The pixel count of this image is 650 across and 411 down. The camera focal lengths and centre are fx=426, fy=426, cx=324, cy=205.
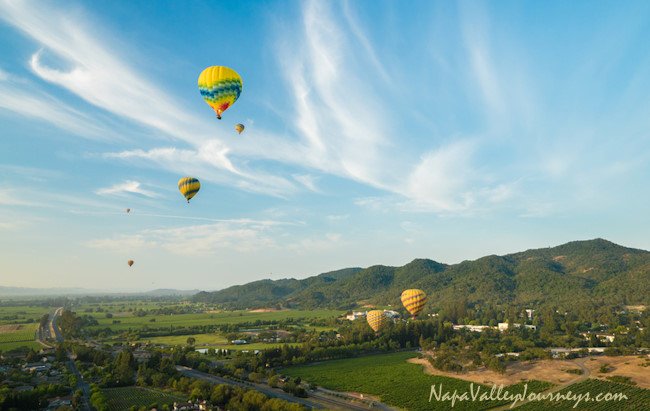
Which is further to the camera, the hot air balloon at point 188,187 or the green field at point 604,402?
the hot air balloon at point 188,187

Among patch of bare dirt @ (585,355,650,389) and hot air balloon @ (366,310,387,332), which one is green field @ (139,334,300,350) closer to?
hot air balloon @ (366,310,387,332)

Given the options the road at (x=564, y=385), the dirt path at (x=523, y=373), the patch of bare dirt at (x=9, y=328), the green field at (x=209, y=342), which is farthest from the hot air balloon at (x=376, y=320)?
the patch of bare dirt at (x=9, y=328)

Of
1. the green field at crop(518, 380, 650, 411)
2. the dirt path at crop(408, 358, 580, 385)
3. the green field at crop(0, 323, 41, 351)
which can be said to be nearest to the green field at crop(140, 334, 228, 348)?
the green field at crop(0, 323, 41, 351)

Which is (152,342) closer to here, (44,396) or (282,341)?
(282,341)

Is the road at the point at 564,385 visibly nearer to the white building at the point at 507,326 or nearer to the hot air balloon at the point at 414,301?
the hot air balloon at the point at 414,301

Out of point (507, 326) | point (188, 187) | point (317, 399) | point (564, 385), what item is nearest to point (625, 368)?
point (564, 385)

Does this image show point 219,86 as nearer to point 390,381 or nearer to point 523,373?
point 390,381

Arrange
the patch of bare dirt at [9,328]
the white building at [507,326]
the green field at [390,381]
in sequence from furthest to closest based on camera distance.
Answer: the patch of bare dirt at [9,328]
the white building at [507,326]
the green field at [390,381]
